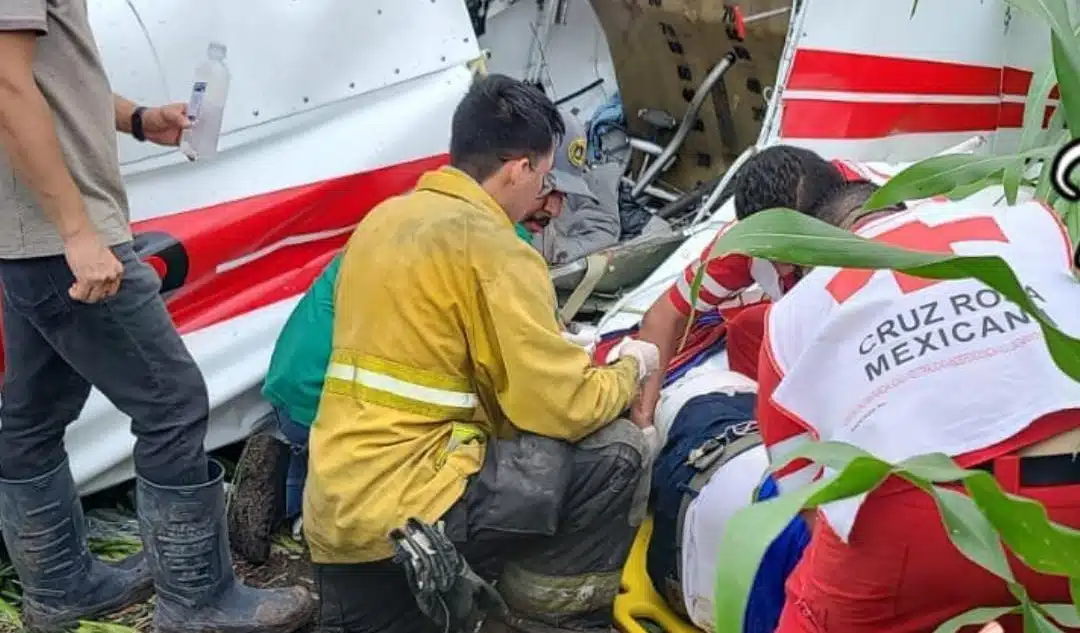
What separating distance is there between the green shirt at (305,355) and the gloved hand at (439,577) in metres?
0.68

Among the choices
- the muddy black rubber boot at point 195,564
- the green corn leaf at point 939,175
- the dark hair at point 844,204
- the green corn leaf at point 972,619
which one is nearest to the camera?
the green corn leaf at point 972,619

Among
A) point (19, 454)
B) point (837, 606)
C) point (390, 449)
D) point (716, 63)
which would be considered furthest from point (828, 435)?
point (716, 63)

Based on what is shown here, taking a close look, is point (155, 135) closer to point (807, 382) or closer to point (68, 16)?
point (68, 16)

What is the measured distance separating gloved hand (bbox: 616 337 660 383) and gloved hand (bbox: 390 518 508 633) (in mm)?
610

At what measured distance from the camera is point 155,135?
10.2 ft

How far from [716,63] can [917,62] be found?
3.25 feet

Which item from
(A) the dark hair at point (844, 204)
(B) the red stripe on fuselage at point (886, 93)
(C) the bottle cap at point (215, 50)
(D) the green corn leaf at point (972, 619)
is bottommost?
(B) the red stripe on fuselage at point (886, 93)

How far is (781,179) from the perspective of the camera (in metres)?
3.14

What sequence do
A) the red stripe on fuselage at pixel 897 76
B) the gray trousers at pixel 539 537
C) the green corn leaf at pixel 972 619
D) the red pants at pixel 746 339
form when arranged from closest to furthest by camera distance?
the green corn leaf at pixel 972 619, the gray trousers at pixel 539 537, the red pants at pixel 746 339, the red stripe on fuselage at pixel 897 76

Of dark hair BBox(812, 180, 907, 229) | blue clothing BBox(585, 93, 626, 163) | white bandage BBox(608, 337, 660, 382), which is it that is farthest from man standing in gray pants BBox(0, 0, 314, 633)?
blue clothing BBox(585, 93, 626, 163)

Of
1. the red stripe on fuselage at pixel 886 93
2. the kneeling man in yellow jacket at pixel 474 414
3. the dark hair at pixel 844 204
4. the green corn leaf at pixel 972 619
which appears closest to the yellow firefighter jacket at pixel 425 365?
the kneeling man in yellow jacket at pixel 474 414

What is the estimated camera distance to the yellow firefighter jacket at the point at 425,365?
2.62 m

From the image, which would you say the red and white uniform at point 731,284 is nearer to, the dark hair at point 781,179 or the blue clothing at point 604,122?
the dark hair at point 781,179

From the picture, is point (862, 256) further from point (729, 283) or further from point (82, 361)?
point (729, 283)
